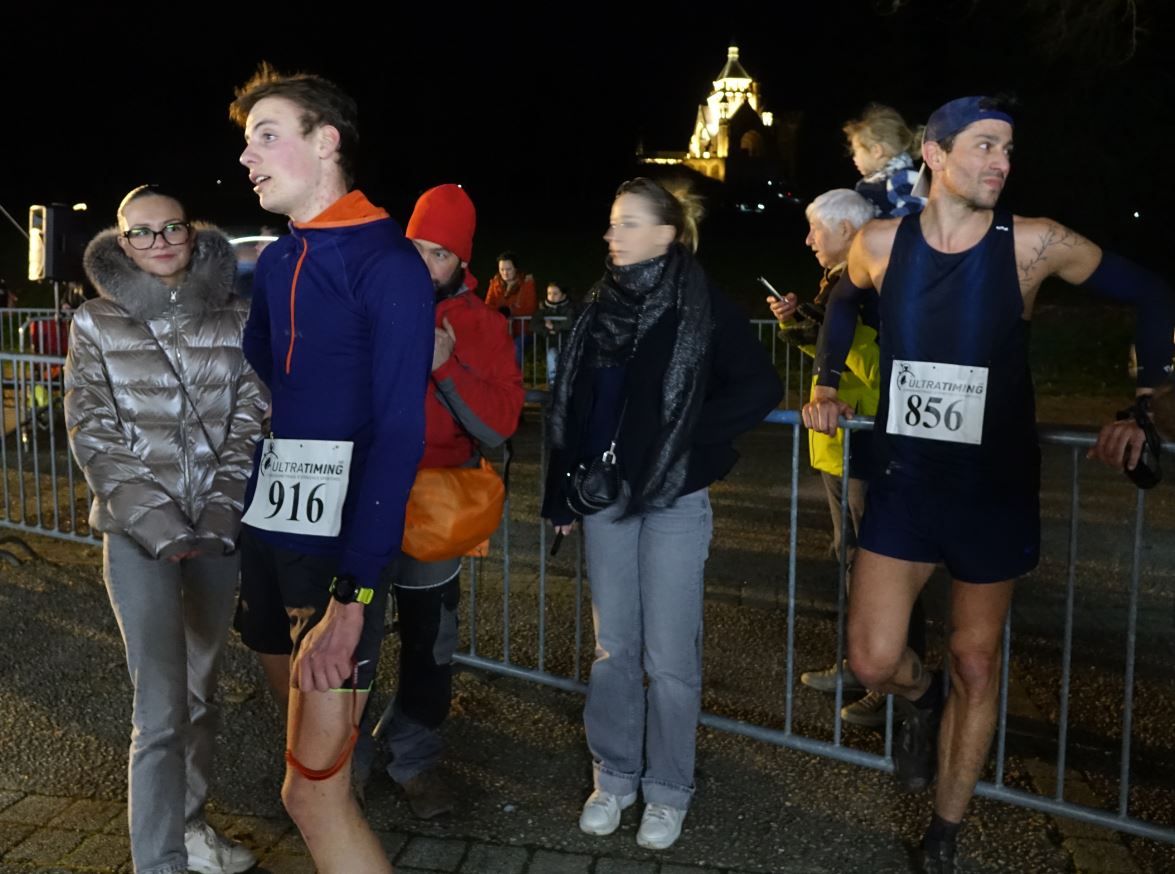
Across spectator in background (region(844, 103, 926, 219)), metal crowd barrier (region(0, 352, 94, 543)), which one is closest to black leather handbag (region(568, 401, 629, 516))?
spectator in background (region(844, 103, 926, 219))

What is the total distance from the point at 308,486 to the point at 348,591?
33cm

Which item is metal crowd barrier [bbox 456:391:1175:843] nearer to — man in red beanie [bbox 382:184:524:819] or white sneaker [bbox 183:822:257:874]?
man in red beanie [bbox 382:184:524:819]

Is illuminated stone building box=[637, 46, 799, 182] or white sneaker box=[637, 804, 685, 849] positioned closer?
white sneaker box=[637, 804, 685, 849]

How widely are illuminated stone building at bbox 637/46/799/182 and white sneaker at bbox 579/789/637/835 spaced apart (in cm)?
8664

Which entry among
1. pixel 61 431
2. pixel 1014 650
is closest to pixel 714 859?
pixel 1014 650

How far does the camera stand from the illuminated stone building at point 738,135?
8988 cm

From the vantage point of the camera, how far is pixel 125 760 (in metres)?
4.72

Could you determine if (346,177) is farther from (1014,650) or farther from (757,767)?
(1014,650)

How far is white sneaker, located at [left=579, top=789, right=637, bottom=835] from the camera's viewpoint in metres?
4.13

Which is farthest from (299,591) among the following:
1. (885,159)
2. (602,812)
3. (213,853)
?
(885,159)

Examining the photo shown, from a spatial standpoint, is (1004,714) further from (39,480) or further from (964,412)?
(39,480)

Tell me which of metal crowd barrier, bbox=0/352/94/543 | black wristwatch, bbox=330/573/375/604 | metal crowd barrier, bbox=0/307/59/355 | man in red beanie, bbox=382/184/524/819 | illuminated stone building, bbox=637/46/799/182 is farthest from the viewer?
illuminated stone building, bbox=637/46/799/182

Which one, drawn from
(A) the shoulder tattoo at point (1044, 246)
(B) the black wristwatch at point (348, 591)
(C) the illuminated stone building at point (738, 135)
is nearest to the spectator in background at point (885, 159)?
(A) the shoulder tattoo at point (1044, 246)

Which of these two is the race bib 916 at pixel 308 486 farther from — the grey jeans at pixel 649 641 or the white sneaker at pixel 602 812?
the white sneaker at pixel 602 812
